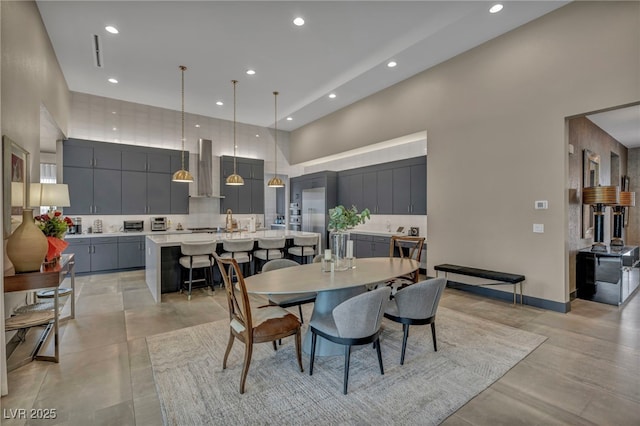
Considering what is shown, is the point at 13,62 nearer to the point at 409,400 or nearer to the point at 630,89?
the point at 409,400

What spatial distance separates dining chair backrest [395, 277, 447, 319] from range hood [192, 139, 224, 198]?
19.9 ft

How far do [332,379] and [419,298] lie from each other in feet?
3.20

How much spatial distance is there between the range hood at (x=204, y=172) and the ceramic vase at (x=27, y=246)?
488cm

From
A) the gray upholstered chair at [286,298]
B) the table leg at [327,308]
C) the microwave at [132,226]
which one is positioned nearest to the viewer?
the table leg at [327,308]

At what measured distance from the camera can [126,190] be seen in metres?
6.64

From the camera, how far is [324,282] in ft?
8.31

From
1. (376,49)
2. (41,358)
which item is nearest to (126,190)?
(41,358)

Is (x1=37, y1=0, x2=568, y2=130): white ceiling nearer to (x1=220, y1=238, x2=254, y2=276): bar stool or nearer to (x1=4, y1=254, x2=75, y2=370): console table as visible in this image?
(x1=220, y1=238, x2=254, y2=276): bar stool

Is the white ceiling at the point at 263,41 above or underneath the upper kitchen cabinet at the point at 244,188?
above

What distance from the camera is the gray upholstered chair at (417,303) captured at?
8.55ft

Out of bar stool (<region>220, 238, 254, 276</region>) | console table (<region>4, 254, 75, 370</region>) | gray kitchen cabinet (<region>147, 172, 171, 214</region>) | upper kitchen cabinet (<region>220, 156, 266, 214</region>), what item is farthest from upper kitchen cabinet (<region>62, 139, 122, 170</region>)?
console table (<region>4, 254, 75, 370</region>)

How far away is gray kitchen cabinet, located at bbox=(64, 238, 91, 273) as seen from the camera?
19.2 feet

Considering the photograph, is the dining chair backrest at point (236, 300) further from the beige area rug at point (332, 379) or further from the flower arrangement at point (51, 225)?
the flower arrangement at point (51, 225)

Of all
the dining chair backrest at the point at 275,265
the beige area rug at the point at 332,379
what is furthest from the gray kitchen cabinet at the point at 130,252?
the dining chair backrest at the point at 275,265
